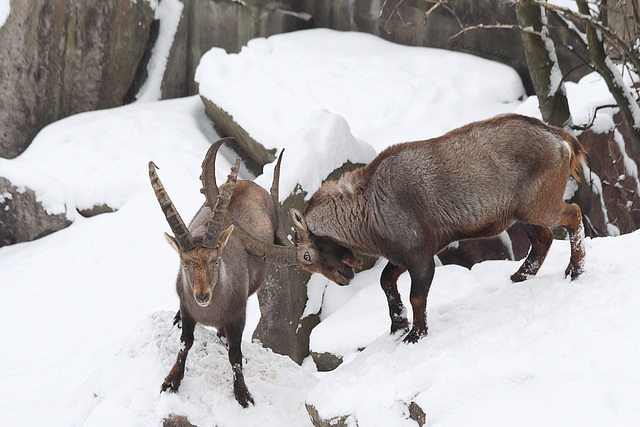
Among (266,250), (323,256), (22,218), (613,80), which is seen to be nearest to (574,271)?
(323,256)

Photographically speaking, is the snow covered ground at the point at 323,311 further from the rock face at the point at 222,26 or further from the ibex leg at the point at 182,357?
the rock face at the point at 222,26

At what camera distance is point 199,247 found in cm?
428

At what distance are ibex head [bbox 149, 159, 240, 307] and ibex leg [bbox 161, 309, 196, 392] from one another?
1.18 feet

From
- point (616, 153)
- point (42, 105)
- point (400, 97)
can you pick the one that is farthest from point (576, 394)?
point (42, 105)

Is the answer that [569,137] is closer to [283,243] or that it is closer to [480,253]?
[283,243]

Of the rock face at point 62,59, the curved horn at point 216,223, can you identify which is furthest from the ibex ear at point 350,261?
the rock face at point 62,59

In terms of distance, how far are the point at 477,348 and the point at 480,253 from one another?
415 cm

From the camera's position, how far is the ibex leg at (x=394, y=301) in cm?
494

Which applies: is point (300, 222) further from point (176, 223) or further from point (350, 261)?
point (176, 223)

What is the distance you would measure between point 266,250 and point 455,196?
5.15 ft

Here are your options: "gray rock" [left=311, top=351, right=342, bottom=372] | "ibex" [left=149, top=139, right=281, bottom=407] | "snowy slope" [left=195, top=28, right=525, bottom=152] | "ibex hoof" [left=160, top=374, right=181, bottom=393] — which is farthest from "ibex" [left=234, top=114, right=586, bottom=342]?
"snowy slope" [left=195, top=28, right=525, bottom=152]

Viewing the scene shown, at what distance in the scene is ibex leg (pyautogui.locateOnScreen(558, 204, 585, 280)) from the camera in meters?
4.61

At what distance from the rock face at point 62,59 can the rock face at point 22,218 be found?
331cm

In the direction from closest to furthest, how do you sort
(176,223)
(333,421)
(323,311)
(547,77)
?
(333,421) → (176,223) → (323,311) → (547,77)
